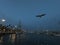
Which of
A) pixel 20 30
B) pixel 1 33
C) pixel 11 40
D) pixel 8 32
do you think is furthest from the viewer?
pixel 20 30

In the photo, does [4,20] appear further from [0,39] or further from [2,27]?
[0,39]

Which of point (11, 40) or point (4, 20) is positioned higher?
point (4, 20)

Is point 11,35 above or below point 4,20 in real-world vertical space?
below

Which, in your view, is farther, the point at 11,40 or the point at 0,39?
the point at 11,40

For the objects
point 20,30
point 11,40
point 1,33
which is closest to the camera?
point 1,33

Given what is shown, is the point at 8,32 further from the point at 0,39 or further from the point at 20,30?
the point at 20,30

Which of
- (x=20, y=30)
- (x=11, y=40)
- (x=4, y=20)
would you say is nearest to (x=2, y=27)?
(x=4, y=20)

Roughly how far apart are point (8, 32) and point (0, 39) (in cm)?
781

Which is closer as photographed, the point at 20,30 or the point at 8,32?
the point at 8,32

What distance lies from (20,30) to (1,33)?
44.4 m

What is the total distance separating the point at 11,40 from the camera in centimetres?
12388

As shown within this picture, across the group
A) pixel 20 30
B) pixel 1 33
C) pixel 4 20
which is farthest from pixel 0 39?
pixel 20 30

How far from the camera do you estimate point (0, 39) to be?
10600 cm

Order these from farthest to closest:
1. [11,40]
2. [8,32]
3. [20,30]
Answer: [20,30], [11,40], [8,32]
